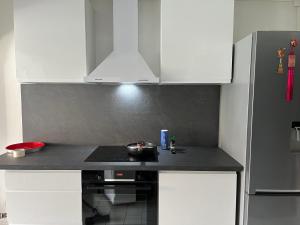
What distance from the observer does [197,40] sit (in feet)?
5.45

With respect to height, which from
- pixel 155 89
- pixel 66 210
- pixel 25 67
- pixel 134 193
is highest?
pixel 25 67

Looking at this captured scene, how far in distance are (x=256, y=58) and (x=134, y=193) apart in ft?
4.11

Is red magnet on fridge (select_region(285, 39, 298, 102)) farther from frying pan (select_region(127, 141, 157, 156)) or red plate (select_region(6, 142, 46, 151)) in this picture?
red plate (select_region(6, 142, 46, 151))

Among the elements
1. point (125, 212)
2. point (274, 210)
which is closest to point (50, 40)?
point (125, 212)

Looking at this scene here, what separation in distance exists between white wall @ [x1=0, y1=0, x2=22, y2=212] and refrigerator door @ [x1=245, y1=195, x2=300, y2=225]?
2191 mm

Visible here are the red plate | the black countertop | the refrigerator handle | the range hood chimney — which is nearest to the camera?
the refrigerator handle

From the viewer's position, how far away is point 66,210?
1.56 m

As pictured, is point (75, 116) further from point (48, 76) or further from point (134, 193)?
point (134, 193)

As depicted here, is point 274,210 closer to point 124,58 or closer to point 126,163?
point 126,163

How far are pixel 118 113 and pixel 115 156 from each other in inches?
19.7

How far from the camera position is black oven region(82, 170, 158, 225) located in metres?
1.53

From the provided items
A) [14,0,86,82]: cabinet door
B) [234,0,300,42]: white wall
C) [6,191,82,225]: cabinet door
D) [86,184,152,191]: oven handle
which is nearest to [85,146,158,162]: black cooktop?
[86,184,152,191]: oven handle

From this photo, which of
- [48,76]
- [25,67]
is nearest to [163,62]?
[48,76]

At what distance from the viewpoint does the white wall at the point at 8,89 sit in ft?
6.59
